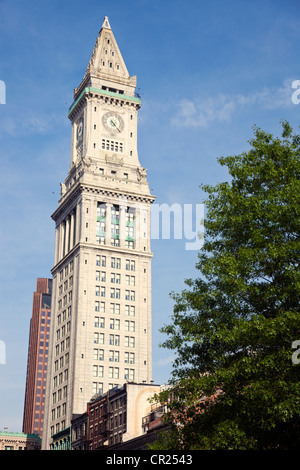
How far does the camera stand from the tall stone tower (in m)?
120

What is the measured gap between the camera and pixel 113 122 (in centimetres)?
14275

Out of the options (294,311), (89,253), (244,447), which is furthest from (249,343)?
(89,253)

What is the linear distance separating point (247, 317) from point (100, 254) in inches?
3749

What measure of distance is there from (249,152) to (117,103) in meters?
111

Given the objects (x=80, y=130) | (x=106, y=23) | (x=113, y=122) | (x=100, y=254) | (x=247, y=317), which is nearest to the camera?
(x=247, y=317)

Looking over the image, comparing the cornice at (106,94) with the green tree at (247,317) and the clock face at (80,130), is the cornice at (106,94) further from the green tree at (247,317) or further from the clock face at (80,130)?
the green tree at (247,317)

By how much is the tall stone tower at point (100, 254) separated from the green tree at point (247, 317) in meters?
85.0

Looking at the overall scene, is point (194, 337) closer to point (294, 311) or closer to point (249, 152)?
point (294, 311)

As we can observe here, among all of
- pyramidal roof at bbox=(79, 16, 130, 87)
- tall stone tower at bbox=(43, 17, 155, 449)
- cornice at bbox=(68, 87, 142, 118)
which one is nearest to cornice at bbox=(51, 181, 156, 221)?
tall stone tower at bbox=(43, 17, 155, 449)

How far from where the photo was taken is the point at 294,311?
1245 inches

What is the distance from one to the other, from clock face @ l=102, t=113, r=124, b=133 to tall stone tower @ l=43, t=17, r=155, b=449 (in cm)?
22

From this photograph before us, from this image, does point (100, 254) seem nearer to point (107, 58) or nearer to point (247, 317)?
point (107, 58)

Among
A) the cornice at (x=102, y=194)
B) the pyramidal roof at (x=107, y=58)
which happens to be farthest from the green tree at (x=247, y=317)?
the pyramidal roof at (x=107, y=58)

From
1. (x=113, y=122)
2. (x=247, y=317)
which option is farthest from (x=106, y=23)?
(x=247, y=317)
